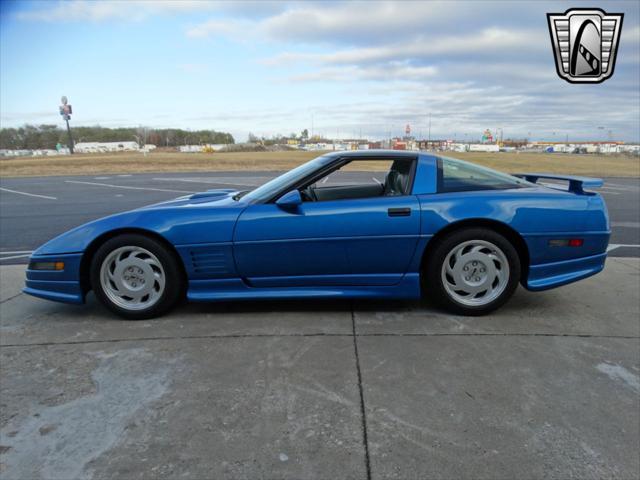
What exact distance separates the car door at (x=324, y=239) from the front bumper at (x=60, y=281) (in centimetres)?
117

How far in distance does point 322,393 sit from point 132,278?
1789mm

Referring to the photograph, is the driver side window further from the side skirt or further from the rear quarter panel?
the side skirt

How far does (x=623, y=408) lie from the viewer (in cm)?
221

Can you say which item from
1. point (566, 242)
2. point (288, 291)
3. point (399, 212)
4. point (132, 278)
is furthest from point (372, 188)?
point (132, 278)

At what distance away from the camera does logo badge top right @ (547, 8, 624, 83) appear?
713 centimetres

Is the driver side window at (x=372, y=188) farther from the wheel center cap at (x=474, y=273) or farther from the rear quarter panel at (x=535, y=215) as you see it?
the wheel center cap at (x=474, y=273)

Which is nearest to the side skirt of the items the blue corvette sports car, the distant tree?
the blue corvette sports car

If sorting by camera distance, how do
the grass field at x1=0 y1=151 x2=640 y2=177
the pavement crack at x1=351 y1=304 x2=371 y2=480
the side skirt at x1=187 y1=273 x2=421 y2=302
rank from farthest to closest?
the grass field at x1=0 y1=151 x2=640 y2=177, the side skirt at x1=187 y1=273 x2=421 y2=302, the pavement crack at x1=351 y1=304 x2=371 y2=480

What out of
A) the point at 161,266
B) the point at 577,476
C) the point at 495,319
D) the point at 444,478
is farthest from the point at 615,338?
the point at 161,266

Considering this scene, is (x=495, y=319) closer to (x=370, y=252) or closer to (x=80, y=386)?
(x=370, y=252)

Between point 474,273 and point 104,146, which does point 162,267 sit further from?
point 104,146

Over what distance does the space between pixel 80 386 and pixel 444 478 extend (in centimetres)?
188

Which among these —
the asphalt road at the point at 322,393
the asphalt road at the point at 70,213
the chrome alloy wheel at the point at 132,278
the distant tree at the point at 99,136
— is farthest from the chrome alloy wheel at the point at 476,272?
the distant tree at the point at 99,136

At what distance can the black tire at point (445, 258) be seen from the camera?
130 inches
